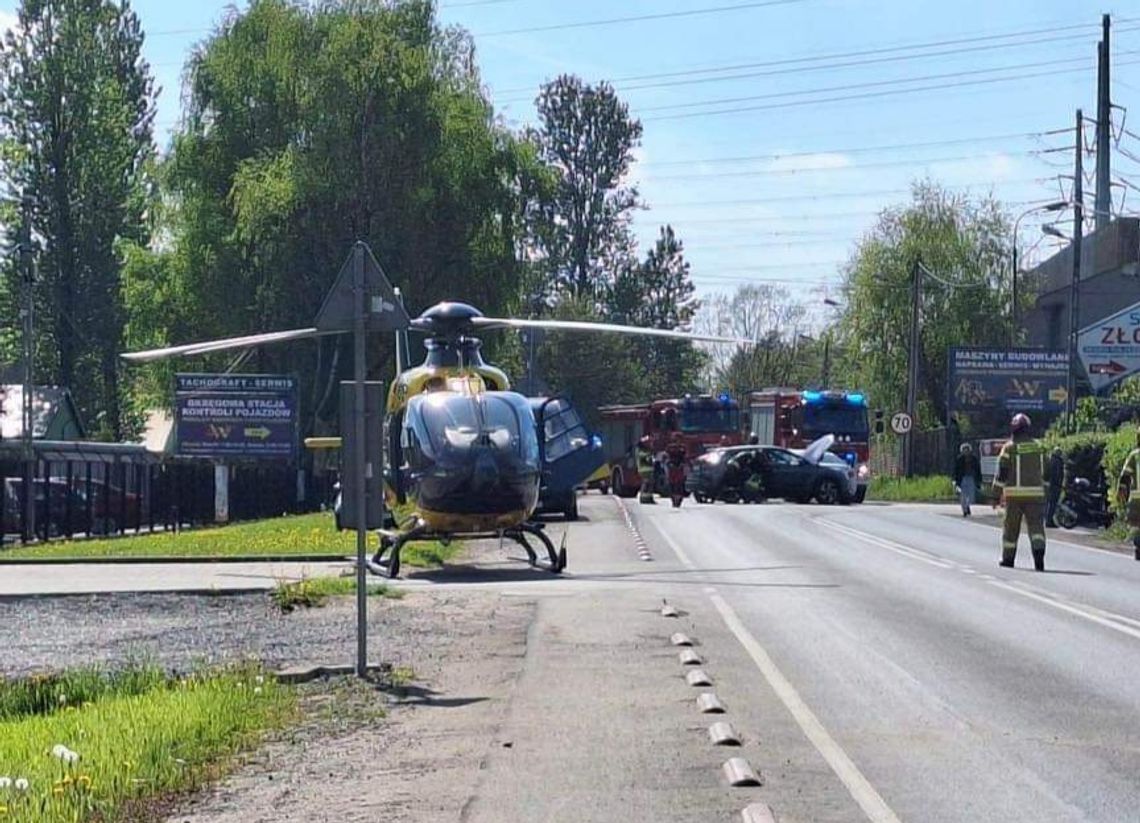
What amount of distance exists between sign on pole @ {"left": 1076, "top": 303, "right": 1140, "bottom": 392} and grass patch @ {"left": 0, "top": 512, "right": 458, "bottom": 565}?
1805 cm

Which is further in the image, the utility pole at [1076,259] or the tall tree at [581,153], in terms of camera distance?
the tall tree at [581,153]

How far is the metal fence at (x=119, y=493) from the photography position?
124 feet

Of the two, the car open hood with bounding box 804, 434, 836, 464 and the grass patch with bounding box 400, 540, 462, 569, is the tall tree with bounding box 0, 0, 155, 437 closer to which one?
the car open hood with bounding box 804, 434, 836, 464

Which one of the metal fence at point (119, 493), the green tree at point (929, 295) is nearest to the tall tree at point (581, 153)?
the green tree at point (929, 295)

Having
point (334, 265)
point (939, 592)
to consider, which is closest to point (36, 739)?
point (939, 592)

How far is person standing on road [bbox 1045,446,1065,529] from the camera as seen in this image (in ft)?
119

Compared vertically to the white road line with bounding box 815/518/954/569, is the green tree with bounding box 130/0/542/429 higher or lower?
higher

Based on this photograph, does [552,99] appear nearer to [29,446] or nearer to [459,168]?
[459,168]

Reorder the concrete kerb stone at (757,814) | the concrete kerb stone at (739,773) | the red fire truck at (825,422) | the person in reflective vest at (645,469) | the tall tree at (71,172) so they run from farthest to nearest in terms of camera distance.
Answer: the tall tree at (71,172) < the red fire truck at (825,422) < the person in reflective vest at (645,469) < the concrete kerb stone at (739,773) < the concrete kerb stone at (757,814)

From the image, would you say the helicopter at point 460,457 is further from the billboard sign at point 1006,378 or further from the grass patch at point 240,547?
the billboard sign at point 1006,378

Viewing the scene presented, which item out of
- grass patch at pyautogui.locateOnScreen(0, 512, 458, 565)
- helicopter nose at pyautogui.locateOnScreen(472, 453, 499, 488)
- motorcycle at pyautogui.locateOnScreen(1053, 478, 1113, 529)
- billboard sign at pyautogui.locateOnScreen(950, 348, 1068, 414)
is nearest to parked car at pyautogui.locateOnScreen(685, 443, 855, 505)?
billboard sign at pyautogui.locateOnScreen(950, 348, 1068, 414)

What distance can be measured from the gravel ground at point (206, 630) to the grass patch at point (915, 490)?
3971cm

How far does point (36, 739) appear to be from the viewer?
1012cm

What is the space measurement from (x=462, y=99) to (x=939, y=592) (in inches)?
1252
